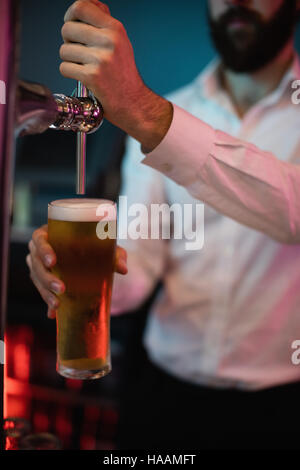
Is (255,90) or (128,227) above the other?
(255,90)

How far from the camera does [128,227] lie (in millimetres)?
1126

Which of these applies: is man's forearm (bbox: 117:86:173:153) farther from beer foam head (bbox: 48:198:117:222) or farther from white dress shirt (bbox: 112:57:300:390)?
white dress shirt (bbox: 112:57:300:390)

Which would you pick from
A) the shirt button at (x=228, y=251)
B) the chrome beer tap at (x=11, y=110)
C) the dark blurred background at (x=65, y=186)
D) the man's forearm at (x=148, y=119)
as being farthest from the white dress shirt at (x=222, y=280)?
the chrome beer tap at (x=11, y=110)

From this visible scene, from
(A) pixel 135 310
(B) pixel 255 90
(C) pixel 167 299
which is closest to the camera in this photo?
(B) pixel 255 90

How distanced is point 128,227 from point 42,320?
131 cm

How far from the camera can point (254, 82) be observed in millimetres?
1479

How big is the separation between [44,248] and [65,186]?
1.98 metres

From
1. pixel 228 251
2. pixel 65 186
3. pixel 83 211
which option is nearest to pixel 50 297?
pixel 83 211

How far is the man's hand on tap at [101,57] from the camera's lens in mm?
701
